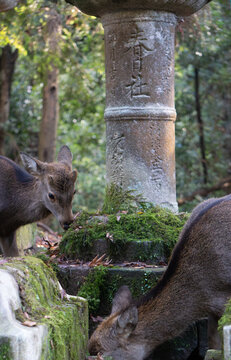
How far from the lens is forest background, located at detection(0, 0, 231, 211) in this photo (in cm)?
1366

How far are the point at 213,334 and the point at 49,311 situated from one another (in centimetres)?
196

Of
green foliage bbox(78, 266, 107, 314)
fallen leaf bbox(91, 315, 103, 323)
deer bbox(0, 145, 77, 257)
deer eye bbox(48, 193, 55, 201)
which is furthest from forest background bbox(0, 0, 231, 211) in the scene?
fallen leaf bbox(91, 315, 103, 323)

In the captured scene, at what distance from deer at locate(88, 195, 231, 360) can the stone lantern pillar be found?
179cm

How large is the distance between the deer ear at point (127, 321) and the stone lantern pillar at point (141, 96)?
2.51 metres

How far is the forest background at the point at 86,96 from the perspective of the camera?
13.7 metres

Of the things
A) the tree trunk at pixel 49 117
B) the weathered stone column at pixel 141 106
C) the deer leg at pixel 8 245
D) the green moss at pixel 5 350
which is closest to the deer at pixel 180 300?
the green moss at pixel 5 350

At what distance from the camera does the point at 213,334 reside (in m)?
6.01

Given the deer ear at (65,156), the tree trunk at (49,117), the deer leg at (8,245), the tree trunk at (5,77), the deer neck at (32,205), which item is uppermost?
the tree trunk at (5,77)

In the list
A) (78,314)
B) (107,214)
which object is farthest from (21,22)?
(78,314)

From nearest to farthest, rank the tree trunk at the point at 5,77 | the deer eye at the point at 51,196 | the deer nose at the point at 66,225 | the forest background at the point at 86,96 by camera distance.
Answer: the deer nose at the point at 66,225
the deer eye at the point at 51,196
the forest background at the point at 86,96
the tree trunk at the point at 5,77

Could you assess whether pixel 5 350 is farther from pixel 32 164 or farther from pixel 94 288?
pixel 32 164

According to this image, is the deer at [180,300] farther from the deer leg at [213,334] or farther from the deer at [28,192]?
the deer at [28,192]

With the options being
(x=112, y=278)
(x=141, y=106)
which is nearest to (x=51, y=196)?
(x=112, y=278)

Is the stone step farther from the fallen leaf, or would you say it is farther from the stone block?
the stone block
